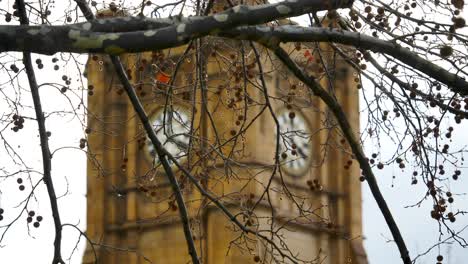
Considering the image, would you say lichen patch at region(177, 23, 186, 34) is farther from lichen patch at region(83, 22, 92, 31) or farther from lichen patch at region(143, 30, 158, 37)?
lichen patch at region(83, 22, 92, 31)

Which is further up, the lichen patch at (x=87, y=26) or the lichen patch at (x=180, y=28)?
the lichen patch at (x=87, y=26)

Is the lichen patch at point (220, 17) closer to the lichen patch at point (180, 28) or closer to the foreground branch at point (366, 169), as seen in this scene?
the lichen patch at point (180, 28)

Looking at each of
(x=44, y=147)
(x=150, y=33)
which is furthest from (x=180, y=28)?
(x=44, y=147)

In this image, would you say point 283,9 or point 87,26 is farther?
point 283,9

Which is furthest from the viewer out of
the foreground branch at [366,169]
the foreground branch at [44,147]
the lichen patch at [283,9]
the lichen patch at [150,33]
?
the foreground branch at [44,147]

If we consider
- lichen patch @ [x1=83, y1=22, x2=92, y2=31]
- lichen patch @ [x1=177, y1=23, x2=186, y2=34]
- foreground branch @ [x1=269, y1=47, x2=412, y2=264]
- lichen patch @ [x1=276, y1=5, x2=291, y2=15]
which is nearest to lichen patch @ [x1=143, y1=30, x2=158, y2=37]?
lichen patch @ [x1=177, y1=23, x2=186, y2=34]

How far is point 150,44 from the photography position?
3.77 metres

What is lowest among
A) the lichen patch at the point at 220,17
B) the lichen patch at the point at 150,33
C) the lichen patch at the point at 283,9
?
the lichen patch at the point at 150,33

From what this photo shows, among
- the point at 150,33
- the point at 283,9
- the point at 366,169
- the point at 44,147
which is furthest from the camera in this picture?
the point at 44,147

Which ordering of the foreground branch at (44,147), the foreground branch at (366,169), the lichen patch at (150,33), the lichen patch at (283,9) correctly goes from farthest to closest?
the foreground branch at (44,147) → the foreground branch at (366,169) → the lichen patch at (283,9) → the lichen patch at (150,33)

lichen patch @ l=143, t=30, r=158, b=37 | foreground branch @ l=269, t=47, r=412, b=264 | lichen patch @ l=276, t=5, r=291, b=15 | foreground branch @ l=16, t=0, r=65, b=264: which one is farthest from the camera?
foreground branch @ l=16, t=0, r=65, b=264

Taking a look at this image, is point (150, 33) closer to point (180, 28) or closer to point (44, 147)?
point (180, 28)

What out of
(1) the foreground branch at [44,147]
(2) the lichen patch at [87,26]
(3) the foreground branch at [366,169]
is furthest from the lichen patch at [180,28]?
(1) the foreground branch at [44,147]

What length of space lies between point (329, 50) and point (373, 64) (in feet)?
3.31
